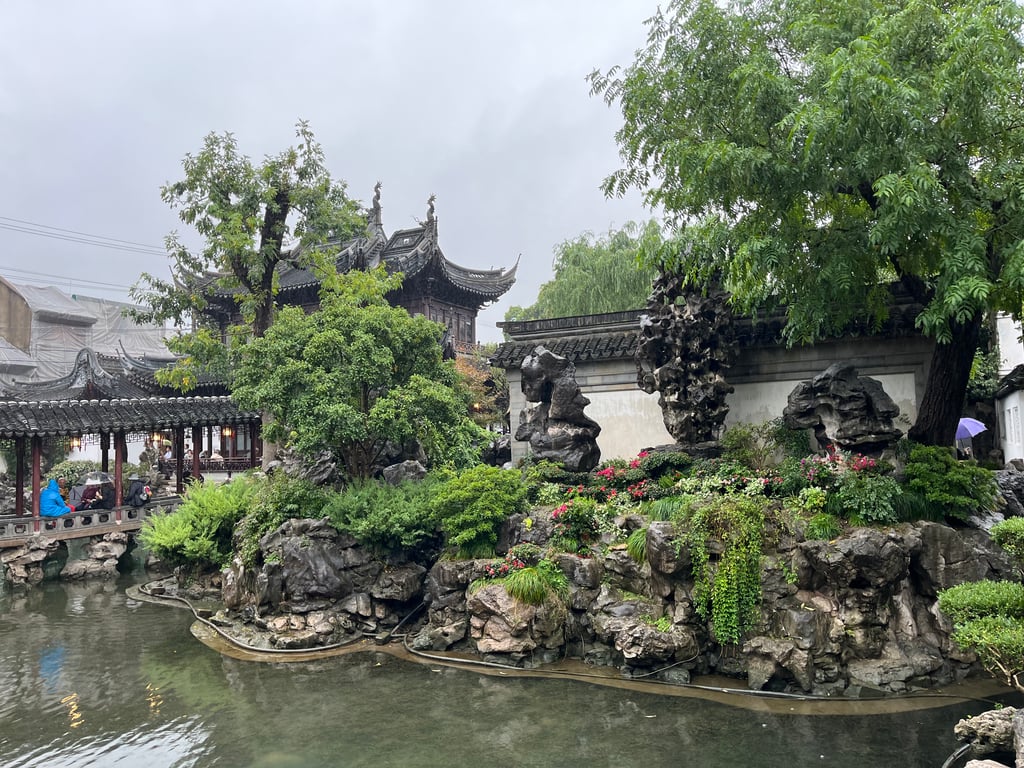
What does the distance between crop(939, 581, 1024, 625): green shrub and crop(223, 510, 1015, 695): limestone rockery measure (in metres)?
2.21

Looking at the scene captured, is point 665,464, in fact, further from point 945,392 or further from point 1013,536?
point 1013,536

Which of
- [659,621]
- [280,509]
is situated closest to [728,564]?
[659,621]

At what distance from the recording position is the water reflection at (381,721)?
301 inches

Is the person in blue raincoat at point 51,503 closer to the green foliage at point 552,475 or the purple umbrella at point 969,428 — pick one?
the green foliage at point 552,475

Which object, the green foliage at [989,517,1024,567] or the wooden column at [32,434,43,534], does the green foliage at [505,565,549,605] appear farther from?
the wooden column at [32,434,43,534]

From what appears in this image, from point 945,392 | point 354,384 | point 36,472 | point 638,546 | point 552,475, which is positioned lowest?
point 638,546

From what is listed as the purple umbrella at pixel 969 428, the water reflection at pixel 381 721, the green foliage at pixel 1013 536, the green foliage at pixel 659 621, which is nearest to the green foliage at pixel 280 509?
the water reflection at pixel 381 721

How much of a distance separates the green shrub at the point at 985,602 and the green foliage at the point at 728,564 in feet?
9.08

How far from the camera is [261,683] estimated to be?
33.1 ft

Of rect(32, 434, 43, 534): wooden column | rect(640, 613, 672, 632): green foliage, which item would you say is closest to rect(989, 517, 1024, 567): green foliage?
rect(640, 613, 672, 632): green foliage

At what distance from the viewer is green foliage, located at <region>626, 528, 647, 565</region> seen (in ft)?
34.4

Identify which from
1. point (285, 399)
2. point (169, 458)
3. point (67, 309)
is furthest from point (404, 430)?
point (67, 309)

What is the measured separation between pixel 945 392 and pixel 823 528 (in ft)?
10.9

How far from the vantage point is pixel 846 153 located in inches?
358
